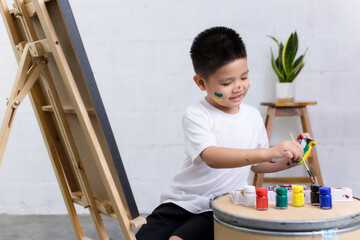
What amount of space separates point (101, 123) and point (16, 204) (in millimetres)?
2135

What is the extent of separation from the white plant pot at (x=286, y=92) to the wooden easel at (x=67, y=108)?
4.59ft

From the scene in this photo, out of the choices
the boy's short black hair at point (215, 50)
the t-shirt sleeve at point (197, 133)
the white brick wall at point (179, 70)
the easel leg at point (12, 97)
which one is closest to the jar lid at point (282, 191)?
the t-shirt sleeve at point (197, 133)

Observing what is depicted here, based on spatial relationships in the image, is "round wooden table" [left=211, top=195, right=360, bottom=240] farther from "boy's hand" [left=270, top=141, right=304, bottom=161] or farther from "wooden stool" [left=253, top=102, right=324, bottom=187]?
"wooden stool" [left=253, top=102, right=324, bottom=187]

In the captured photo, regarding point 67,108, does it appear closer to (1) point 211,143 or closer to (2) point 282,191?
(1) point 211,143

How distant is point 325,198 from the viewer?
1304mm

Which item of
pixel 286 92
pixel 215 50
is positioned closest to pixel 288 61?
pixel 286 92

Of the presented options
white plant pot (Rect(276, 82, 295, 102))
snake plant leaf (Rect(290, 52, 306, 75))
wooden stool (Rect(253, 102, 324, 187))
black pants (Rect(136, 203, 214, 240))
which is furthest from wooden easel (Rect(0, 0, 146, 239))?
snake plant leaf (Rect(290, 52, 306, 75))

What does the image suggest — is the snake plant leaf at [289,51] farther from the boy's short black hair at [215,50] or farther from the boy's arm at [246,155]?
the boy's arm at [246,155]

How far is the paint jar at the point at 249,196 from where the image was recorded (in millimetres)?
1363

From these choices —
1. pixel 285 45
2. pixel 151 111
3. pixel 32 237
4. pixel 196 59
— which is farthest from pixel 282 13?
pixel 32 237

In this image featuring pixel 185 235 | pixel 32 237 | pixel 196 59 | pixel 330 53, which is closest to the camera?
pixel 185 235

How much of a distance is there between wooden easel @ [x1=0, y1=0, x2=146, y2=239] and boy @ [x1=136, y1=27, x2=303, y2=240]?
22 centimetres

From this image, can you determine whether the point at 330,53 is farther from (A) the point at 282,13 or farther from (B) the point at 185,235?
(B) the point at 185,235

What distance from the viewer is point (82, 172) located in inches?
69.2
